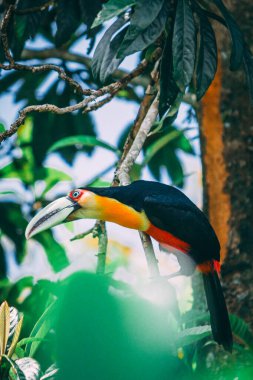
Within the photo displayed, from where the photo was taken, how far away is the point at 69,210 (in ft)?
7.48

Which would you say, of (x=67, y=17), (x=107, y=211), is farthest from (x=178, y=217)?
(x=67, y=17)

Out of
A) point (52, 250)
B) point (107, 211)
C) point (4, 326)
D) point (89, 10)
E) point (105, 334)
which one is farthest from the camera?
point (52, 250)

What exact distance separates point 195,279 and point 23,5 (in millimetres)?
1535

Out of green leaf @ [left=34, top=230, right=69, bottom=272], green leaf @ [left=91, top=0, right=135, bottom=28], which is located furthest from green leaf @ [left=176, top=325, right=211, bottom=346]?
green leaf @ [left=34, top=230, right=69, bottom=272]

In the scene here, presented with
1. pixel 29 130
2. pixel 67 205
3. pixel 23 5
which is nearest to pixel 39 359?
pixel 67 205

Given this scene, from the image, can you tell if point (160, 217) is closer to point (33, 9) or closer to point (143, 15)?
point (143, 15)

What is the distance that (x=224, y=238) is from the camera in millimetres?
3025

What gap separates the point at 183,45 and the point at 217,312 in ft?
3.13

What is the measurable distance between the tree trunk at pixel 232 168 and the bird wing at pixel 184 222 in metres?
0.52

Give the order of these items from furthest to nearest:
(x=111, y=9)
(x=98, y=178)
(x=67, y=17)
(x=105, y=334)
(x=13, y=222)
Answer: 1. (x=13, y=222)
2. (x=98, y=178)
3. (x=67, y=17)
4. (x=111, y=9)
5. (x=105, y=334)

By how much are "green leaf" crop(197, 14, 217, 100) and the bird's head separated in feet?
1.81

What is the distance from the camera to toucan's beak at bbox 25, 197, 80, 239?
2.19 metres

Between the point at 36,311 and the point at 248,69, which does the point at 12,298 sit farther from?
the point at 248,69

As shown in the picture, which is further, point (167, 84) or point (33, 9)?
point (33, 9)
